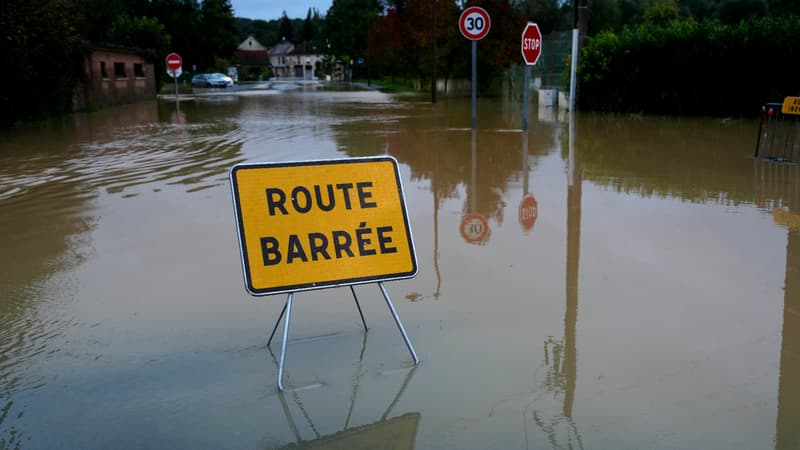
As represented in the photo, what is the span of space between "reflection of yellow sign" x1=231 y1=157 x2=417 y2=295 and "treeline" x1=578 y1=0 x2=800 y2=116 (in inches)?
738

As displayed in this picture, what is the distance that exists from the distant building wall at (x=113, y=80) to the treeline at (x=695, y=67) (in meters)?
20.6

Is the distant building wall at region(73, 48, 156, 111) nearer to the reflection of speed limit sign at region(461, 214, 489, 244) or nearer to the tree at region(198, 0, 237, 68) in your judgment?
the reflection of speed limit sign at region(461, 214, 489, 244)

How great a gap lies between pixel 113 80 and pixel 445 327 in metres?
36.7

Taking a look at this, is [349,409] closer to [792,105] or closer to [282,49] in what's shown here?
[792,105]

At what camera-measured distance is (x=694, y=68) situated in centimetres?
2222

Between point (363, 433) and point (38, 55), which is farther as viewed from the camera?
point (38, 55)

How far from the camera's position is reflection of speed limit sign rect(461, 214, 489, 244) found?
23.9 ft

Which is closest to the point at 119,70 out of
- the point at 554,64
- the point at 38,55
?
the point at 38,55

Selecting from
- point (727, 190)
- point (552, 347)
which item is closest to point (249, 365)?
point (552, 347)

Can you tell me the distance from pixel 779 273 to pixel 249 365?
4.17 metres

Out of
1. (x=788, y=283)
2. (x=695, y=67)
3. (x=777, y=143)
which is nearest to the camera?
(x=788, y=283)

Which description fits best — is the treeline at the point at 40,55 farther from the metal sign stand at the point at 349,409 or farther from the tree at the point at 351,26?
the tree at the point at 351,26

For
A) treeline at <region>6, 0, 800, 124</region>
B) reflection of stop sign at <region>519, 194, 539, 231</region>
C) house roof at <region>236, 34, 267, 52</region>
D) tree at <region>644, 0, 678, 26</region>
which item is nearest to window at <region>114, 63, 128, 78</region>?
treeline at <region>6, 0, 800, 124</region>

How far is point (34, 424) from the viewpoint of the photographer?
3.66m
